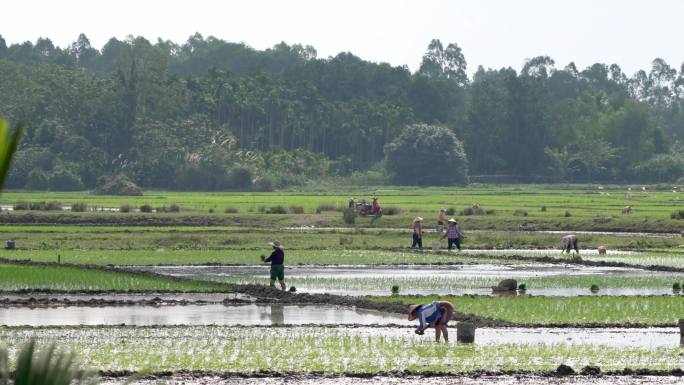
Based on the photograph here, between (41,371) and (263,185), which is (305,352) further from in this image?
(263,185)

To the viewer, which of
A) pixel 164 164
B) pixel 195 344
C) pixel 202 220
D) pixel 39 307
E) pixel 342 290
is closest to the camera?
pixel 195 344

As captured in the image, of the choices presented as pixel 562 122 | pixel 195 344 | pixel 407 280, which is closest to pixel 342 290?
pixel 407 280

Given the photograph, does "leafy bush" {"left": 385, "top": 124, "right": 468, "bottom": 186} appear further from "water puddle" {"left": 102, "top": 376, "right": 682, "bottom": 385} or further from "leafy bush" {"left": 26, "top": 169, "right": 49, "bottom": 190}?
"water puddle" {"left": 102, "top": 376, "right": 682, "bottom": 385}

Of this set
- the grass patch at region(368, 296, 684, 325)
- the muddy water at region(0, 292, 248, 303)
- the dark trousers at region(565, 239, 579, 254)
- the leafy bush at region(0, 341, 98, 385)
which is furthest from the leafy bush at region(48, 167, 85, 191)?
the leafy bush at region(0, 341, 98, 385)

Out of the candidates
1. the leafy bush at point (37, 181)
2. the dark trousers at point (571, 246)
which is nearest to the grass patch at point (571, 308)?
the dark trousers at point (571, 246)

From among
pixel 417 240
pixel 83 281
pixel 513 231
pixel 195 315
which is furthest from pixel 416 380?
pixel 513 231

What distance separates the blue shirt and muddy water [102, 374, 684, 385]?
3837 millimetres

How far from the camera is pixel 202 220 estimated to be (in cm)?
6469

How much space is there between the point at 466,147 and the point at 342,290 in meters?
121

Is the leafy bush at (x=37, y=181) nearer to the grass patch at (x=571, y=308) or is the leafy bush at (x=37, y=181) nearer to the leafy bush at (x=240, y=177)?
the leafy bush at (x=240, y=177)

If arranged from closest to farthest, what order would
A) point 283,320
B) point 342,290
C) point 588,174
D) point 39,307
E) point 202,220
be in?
point 283,320
point 39,307
point 342,290
point 202,220
point 588,174

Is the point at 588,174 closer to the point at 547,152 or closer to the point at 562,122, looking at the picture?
the point at 547,152

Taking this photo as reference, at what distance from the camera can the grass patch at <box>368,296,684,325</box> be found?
2559 centimetres

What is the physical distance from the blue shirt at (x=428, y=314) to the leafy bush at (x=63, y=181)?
321 ft
